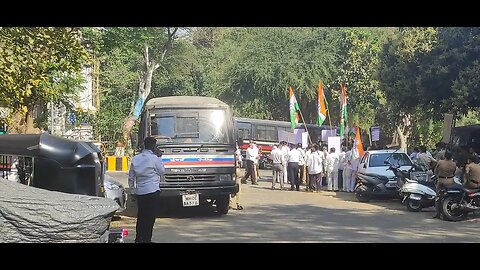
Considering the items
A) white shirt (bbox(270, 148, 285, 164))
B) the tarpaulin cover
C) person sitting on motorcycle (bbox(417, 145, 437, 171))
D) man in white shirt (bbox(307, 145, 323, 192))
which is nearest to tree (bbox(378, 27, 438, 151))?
person sitting on motorcycle (bbox(417, 145, 437, 171))

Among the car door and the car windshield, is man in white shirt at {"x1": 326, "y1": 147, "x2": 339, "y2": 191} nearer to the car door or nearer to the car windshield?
the car door

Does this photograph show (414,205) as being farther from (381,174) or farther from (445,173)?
(381,174)

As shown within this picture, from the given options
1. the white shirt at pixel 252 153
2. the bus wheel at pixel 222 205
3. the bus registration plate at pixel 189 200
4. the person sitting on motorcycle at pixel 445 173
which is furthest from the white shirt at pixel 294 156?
the bus registration plate at pixel 189 200

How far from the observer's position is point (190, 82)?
4738cm

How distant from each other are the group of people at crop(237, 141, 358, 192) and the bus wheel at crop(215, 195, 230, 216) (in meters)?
7.14

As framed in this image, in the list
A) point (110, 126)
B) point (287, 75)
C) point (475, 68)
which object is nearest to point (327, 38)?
point (287, 75)

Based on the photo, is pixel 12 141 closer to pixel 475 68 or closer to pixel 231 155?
pixel 231 155

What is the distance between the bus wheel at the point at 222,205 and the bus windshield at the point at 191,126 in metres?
1.33

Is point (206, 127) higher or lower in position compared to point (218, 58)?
lower

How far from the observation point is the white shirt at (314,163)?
2220cm

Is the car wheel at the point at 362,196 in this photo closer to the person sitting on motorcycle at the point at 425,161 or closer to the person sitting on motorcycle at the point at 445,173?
the person sitting on motorcycle at the point at 425,161

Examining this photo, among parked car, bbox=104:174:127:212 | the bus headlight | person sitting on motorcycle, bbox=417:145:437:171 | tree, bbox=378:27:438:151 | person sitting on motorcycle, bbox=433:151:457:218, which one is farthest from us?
tree, bbox=378:27:438:151

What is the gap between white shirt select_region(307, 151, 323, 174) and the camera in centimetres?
2220

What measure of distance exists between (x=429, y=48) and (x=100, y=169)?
15.5 meters
